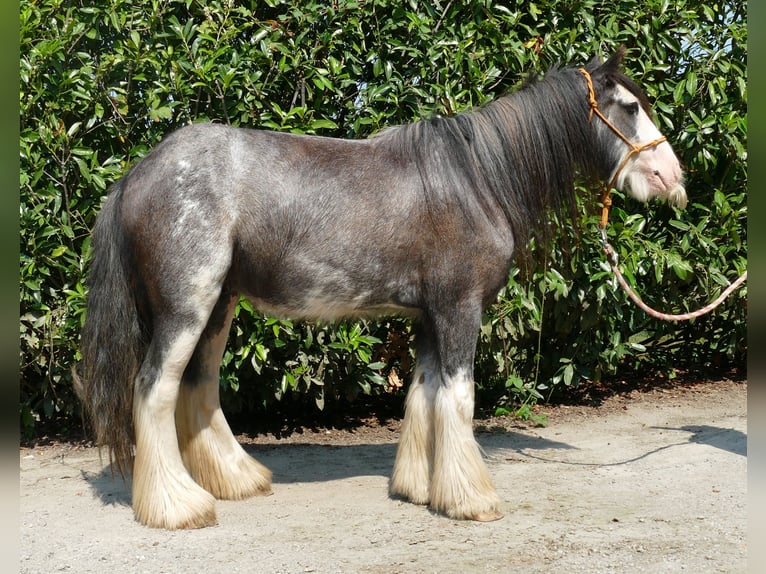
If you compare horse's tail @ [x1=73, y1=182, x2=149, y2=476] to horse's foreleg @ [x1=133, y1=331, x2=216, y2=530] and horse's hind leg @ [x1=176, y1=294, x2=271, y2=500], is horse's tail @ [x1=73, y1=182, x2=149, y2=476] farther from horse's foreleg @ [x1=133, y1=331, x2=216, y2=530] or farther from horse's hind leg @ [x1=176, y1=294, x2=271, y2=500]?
horse's hind leg @ [x1=176, y1=294, x2=271, y2=500]

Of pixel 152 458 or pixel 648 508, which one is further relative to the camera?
pixel 648 508

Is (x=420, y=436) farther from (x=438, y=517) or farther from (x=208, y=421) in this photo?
(x=208, y=421)

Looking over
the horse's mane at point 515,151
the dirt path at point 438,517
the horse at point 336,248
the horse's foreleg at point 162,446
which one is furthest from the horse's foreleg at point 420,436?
the horse's foreleg at point 162,446

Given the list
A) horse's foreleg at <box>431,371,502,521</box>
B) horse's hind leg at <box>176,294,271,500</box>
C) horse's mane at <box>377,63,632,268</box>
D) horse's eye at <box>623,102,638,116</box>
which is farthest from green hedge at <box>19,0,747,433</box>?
horse's foreleg at <box>431,371,502,521</box>

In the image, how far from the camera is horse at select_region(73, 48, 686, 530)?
389 centimetres

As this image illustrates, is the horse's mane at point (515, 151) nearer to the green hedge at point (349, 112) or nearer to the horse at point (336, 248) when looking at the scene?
the horse at point (336, 248)

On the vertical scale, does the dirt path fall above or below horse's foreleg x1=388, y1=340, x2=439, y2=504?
below

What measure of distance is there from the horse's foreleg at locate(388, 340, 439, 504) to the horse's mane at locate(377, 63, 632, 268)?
2.81 feet

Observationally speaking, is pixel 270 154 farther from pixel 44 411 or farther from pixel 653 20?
pixel 653 20

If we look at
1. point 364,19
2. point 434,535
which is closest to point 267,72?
point 364,19

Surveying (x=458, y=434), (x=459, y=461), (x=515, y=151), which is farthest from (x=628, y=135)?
(x=459, y=461)

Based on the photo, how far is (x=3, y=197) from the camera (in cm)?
193

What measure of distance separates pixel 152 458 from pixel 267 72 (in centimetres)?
289

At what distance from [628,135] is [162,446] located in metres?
3.05
